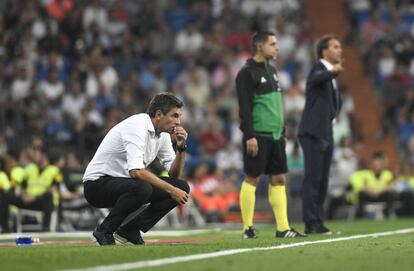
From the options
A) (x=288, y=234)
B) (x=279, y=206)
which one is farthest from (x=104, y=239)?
(x=279, y=206)

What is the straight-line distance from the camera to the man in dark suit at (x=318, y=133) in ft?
44.0

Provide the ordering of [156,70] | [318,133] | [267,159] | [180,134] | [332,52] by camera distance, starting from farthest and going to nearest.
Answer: [156,70] < [332,52] < [318,133] < [267,159] < [180,134]

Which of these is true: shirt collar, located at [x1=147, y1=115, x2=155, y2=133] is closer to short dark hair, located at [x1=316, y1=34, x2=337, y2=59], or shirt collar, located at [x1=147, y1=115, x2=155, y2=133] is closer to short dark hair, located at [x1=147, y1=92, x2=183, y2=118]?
short dark hair, located at [x1=147, y1=92, x2=183, y2=118]

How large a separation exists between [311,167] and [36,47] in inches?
439

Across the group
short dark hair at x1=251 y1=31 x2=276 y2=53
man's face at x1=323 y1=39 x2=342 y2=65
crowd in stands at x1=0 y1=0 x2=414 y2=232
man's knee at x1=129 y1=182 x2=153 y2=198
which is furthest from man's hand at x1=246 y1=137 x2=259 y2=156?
crowd in stands at x1=0 y1=0 x2=414 y2=232

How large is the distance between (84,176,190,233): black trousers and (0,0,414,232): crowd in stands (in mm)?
8540

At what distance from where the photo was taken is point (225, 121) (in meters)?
24.7

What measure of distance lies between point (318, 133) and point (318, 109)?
0.29 meters

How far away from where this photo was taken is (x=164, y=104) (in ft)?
34.3

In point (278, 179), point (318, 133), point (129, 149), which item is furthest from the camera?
point (318, 133)

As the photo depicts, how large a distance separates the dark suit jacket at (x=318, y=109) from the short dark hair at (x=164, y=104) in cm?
→ 331

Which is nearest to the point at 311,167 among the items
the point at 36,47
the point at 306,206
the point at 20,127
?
the point at 306,206

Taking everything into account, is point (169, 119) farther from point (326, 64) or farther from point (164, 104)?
point (326, 64)

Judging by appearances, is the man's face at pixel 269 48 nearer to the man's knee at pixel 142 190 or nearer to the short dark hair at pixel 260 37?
the short dark hair at pixel 260 37
